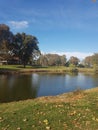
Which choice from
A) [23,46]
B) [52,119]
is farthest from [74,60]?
[52,119]

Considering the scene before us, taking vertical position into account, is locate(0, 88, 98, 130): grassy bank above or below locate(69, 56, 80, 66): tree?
below

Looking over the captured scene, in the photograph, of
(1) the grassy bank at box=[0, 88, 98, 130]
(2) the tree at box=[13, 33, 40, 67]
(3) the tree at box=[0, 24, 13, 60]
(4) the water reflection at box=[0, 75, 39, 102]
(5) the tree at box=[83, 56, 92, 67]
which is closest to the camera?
(1) the grassy bank at box=[0, 88, 98, 130]

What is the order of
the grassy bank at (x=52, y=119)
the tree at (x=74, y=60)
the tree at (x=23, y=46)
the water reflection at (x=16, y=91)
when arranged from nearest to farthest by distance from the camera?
the grassy bank at (x=52, y=119), the water reflection at (x=16, y=91), the tree at (x=23, y=46), the tree at (x=74, y=60)

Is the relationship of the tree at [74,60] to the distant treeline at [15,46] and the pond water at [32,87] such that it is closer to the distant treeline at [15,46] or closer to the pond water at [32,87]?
the distant treeline at [15,46]

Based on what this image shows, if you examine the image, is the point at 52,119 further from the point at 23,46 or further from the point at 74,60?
the point at 74,60

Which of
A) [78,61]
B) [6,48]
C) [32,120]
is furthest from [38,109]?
[78,61]

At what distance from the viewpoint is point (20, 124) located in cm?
838

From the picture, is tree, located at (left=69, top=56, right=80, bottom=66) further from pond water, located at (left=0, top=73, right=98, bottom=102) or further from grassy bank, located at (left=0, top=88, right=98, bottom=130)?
grassy bank, located at (left=0, top=88, right=98, bottom=130)

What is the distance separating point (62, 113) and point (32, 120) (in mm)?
1651

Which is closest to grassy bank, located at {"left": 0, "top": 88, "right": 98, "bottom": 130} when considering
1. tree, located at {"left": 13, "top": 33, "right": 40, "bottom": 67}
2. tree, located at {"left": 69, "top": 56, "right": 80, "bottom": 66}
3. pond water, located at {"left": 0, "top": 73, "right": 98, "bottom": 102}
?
pond water, located at {"left": 0, "top": 73, "right": 98, "bottom": 102}

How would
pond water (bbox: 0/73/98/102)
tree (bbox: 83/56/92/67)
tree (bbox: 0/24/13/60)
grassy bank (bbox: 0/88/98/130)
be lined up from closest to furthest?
grassy bank (bbox: 0/88/98/130), pond water (bbox: 0/73/98/102), tree (bbox: 0/24/13/60), tree (bbox: 83/56/92/67)

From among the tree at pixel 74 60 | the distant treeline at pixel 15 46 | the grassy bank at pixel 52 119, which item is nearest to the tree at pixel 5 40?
the distant treeline at pixel 15 46

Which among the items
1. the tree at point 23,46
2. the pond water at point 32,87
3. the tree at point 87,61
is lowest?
the pond water at point 32,87

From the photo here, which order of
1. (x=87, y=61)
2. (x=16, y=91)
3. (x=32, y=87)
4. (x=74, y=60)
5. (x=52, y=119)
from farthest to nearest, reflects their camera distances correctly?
(x=74, y=60), (x=87, y=61), (x=32, y=87), (x=16, y=91), (x=52, y=119)
